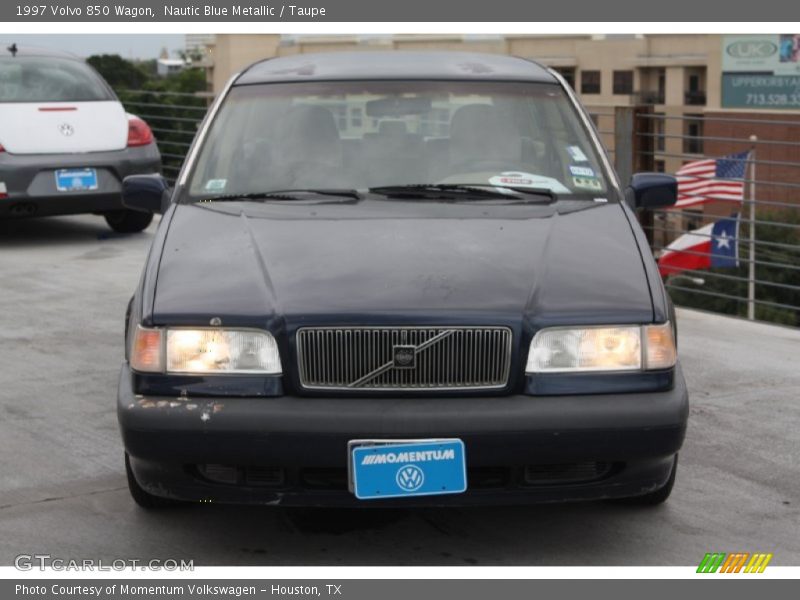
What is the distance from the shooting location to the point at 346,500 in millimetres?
→ 4184

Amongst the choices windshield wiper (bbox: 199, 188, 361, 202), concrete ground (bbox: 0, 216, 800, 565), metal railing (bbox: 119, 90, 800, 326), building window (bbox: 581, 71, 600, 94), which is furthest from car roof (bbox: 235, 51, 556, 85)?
building window (bbox: 581, 71, 600, 94)

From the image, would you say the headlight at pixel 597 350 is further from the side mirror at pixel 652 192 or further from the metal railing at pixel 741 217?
the metal railing at pixel 741 217

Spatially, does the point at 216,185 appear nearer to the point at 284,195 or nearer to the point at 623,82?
the point at 284,195

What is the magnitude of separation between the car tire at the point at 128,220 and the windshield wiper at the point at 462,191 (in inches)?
286

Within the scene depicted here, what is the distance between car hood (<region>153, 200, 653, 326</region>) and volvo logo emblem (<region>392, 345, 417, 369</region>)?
86 millimetres

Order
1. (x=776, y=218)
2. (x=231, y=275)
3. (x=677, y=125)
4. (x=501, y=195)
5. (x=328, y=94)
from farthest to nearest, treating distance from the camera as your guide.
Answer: (x=677, y=125)
(x=776, y=218)
(x=328, y=94)
(x=501, y=195)
(x=231, y=275)

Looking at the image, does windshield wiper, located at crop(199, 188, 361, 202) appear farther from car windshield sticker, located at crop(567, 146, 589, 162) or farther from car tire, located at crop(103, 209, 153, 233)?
car tire, located at crop(103, 209, 153, 233)

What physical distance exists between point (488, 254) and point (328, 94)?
143cm

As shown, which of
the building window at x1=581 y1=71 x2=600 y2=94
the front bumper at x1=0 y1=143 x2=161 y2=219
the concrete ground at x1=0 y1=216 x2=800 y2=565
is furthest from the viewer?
the building window at x1=581 y1=71 x2=600 y2=94

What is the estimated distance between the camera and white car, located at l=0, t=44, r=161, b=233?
1120cm

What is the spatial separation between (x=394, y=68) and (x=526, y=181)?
87 centimetres

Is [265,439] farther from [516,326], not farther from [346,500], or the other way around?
[516,326]

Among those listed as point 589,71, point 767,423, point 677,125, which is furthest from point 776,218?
point 767,423

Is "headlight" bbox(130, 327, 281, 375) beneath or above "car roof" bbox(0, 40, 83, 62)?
beneath
